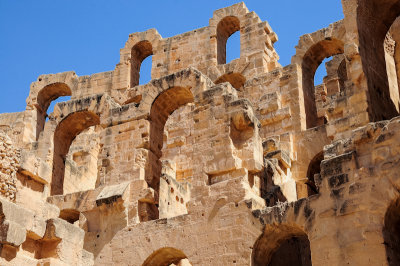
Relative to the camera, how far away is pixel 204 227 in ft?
38.5

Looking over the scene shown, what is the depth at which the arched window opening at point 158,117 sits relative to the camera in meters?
14.2

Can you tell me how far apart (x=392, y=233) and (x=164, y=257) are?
4.62m

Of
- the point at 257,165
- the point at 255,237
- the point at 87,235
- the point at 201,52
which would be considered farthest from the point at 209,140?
the point at 201,52

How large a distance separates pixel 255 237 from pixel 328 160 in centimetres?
187

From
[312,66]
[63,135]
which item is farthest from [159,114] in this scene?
[312,66]

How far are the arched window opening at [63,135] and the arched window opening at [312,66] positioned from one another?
226 inches

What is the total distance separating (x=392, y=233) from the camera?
32.6 feet

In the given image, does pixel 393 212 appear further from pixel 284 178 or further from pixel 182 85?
pixel 182 85

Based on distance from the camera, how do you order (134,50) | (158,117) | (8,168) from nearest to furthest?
(8,168) → (158,117) → (134,50)

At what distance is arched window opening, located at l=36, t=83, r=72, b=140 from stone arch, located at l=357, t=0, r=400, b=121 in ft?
41.0

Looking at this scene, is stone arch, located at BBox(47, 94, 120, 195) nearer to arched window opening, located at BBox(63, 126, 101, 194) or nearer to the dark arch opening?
arched window opening, located at BBox(63, 126, 101, 194)

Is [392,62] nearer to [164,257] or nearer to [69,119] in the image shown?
[164,257]

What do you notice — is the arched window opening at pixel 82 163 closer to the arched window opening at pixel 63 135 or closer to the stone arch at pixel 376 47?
the arched window opening at pixel 63 135

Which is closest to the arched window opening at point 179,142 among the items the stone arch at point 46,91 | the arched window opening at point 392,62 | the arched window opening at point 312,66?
the arched window opening at point 312,66
